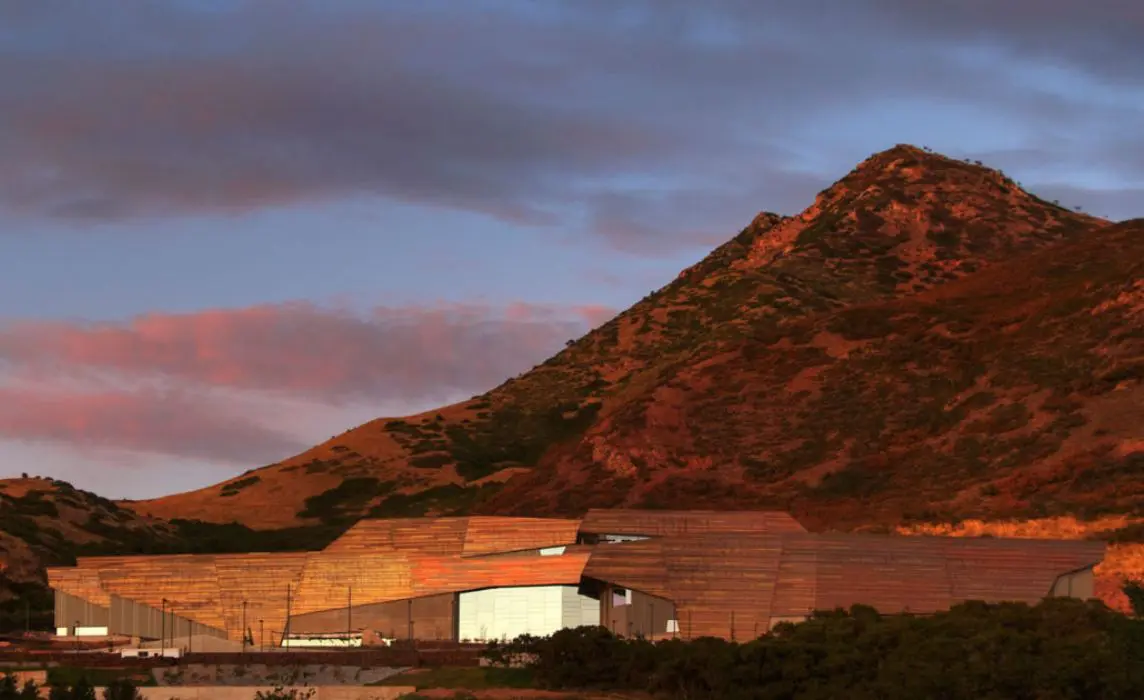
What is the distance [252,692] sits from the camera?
58.0 m

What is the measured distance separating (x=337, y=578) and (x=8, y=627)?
22.1 m

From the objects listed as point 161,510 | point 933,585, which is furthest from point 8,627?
point 161,510

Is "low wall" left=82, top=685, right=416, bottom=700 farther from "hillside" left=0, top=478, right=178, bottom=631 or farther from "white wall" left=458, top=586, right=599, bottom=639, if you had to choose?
"hillside" left=0, top=478, right=178, bottom=631

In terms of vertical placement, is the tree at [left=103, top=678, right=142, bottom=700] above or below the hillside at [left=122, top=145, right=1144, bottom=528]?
below

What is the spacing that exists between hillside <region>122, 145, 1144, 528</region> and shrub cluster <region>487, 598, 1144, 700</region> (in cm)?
3285

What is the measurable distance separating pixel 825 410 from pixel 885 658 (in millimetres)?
75696

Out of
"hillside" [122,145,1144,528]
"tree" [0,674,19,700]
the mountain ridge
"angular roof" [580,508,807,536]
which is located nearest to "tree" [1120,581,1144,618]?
the mountain ridge

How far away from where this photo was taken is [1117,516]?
284ft

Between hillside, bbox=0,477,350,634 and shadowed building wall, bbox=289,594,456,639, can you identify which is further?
hillside, bbox=0,477,350,634

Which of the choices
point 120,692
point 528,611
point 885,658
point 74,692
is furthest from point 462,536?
point 74,692

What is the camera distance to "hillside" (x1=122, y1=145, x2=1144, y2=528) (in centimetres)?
10669

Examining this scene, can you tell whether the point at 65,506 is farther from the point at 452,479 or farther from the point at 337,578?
the point at 337,578

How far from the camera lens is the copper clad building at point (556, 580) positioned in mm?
67062

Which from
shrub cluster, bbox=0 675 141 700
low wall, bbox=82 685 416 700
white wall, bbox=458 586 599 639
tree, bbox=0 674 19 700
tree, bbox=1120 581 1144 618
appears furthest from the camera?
white wall, bbox=458 586 599 639
